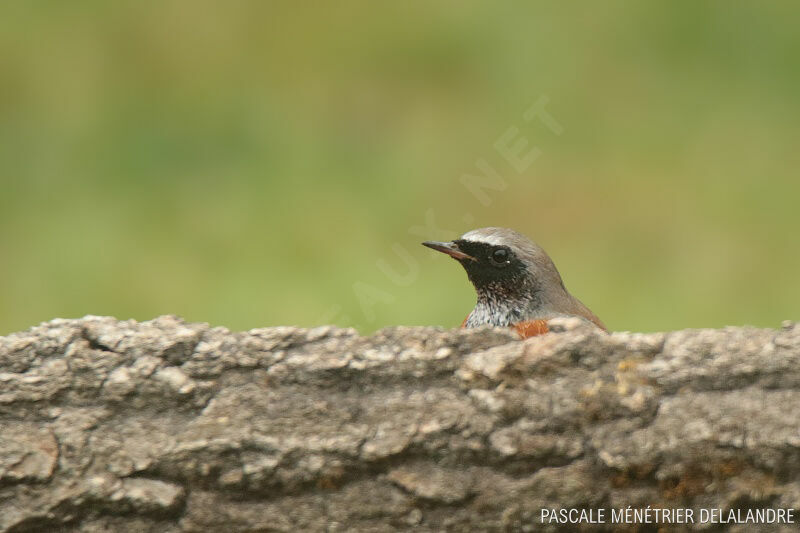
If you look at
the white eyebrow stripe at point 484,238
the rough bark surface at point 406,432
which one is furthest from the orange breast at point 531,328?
the rough bark surface at point 406,432

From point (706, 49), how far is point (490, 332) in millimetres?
7716

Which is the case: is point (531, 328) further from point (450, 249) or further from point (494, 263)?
point (450, 249)

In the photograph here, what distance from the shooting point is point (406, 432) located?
3975 mm

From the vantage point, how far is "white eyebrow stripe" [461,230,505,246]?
20.4ft

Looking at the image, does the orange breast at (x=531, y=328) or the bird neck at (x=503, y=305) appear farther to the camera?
the bird neck at (x=503, y=305)

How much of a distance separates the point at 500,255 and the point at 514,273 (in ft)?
0.36

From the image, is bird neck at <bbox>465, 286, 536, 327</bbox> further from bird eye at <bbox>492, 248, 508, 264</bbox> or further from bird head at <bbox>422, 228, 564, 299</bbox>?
bird eye at <bbox>492, 248, 508, 264</bbox>

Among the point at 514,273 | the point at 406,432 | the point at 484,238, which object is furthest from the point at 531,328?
the point at 406,432

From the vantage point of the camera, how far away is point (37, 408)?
4.15 metres

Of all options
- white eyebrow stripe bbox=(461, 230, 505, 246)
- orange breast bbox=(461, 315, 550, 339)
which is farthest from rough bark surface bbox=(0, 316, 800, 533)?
white eyebrow stripe bbox=(461, 230, 505, 246)

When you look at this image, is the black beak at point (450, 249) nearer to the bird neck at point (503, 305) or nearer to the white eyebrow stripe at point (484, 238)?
the white eyebrow stripe at point (484, 238)

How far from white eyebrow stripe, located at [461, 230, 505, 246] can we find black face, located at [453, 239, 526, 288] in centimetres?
1

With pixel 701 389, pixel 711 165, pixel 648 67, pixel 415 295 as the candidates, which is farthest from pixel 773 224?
pixel 701 389

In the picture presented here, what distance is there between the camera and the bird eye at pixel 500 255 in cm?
626
